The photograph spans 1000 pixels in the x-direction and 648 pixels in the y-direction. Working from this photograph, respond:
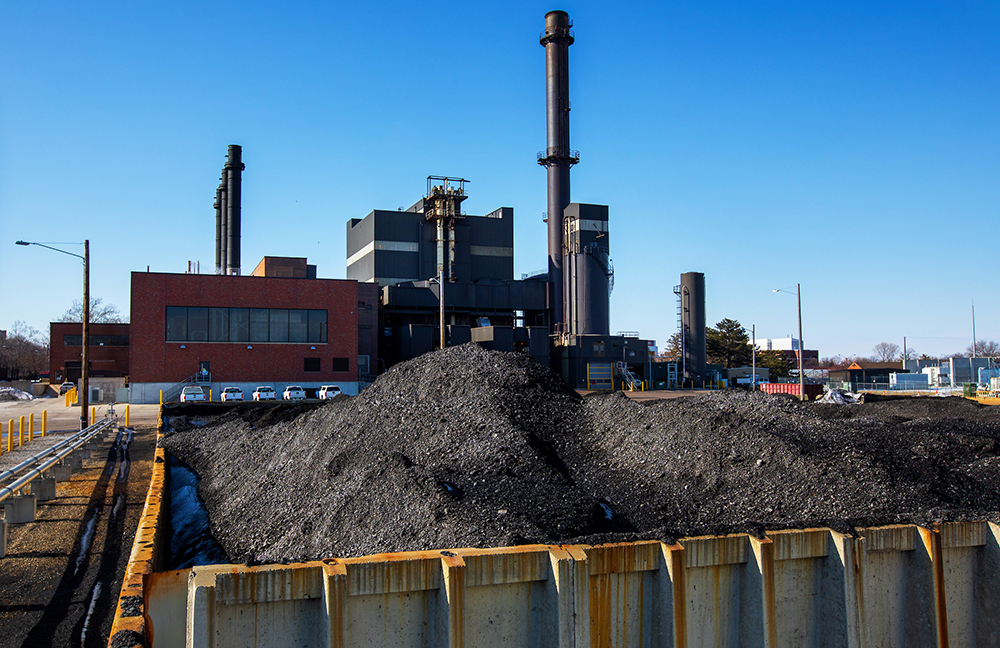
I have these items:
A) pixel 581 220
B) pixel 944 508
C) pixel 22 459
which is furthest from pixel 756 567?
pixel 581 220

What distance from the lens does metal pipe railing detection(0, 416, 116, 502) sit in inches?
394

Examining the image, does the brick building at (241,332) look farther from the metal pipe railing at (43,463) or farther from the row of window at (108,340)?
the metal pipe railing at (43,463)

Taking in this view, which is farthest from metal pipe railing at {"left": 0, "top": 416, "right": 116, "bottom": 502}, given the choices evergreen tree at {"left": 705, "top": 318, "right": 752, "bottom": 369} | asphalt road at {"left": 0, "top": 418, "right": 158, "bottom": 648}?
evergreen tree at {"left": 705, "top": 318, "right": 752, "bottom": 369}

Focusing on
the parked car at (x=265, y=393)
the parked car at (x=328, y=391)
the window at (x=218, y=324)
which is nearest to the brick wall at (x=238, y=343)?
the window at (x=218, y=324)

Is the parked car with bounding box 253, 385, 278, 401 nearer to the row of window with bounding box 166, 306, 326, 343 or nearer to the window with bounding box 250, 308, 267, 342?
the window with bounding box 250, 308, 267, 342

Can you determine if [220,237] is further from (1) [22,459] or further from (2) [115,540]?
(2) [115,540]

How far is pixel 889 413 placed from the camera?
16875mm

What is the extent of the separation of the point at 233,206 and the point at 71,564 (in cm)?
5502

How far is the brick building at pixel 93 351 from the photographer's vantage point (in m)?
56.8

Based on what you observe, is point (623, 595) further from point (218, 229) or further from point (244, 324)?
point (218, 229)

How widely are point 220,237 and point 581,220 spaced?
33709mm

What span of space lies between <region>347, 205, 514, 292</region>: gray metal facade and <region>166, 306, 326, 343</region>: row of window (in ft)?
47.4

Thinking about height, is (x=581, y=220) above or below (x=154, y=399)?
above

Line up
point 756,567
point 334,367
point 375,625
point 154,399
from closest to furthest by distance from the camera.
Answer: point 375,625 < point 756,567 < point 154,399 < point 334,367
